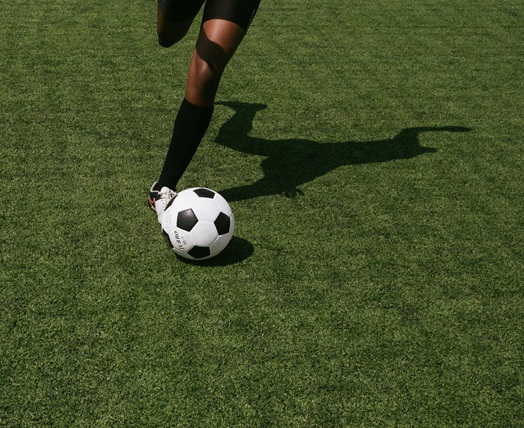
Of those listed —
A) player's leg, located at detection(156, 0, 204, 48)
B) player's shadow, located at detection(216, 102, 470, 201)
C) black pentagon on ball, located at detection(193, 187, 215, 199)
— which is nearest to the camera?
black pentagon on ball, located at detection(193, 187, 215, 199)

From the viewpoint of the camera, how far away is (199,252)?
9.75 ft

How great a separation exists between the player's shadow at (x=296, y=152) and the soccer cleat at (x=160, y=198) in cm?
40

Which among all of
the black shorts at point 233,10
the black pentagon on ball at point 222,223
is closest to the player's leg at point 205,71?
the black shorts at point 233,10

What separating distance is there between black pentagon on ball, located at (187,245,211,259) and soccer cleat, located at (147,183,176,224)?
0.33 m

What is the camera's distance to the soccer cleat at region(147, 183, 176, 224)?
3.25 metres

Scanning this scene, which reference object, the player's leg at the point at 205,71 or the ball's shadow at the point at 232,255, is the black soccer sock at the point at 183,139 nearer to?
the player's leg at the point at 205,71

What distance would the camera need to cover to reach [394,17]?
277 inches

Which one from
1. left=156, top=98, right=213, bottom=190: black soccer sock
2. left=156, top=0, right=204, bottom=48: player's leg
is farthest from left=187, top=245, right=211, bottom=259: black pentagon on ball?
left=156, top=0, right=204, bottom=48: player's leg

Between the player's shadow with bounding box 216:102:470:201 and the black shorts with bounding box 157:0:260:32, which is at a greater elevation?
the black shorts with bounding box 157:0:260:32

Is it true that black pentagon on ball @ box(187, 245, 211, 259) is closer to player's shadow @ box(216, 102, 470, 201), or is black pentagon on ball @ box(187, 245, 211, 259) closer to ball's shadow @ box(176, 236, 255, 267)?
ball's shadow @ box(176, 236, 255, 267)

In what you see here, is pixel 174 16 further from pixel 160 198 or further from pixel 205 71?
pixel 160 198

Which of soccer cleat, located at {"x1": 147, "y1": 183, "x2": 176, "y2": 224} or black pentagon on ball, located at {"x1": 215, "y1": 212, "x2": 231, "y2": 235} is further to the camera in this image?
soccer cleat, located at {"x1": 147, "y1": 183, "x2": 176, "y2": 224}

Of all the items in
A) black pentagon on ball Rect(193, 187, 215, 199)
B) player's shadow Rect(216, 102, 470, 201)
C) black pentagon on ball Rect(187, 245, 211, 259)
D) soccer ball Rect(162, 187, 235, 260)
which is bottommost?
player's shadow Rect(216, 102, 470, 201)

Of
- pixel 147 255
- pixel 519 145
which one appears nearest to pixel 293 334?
pixel 147 255
